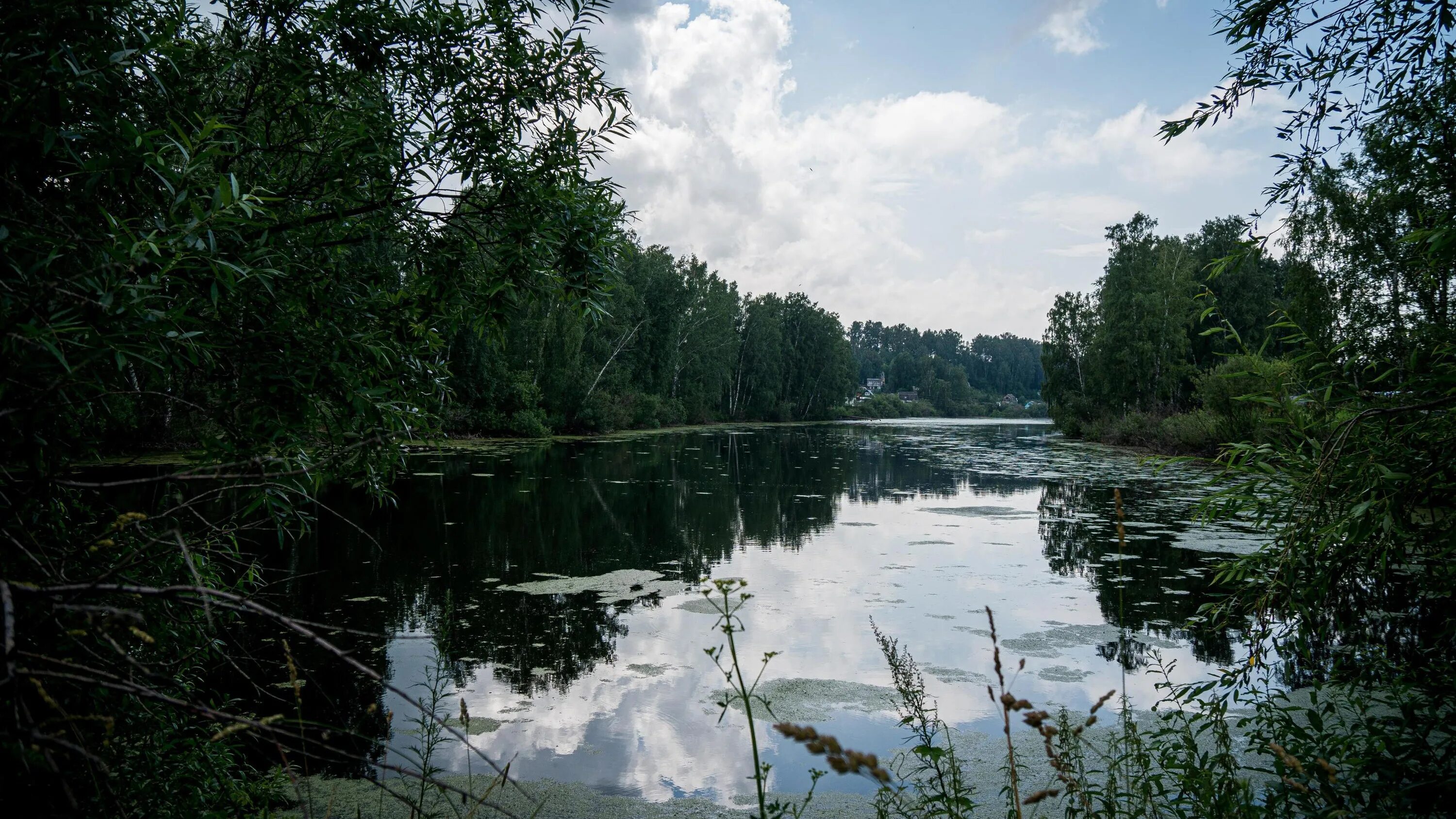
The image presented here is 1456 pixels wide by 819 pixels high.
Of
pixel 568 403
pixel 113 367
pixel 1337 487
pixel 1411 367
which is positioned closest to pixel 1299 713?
pixel 1337 487

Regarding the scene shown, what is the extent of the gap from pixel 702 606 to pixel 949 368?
409 ft

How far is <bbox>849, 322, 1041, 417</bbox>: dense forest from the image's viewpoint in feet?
377

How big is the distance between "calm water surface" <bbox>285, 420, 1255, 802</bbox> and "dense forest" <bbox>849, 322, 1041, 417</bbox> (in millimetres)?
73635

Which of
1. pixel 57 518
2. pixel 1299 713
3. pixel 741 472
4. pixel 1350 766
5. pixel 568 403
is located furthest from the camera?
pixel 568 403

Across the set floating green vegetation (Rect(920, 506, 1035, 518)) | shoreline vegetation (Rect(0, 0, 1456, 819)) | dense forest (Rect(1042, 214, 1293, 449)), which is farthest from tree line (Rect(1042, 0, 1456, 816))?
dense forest (Rect(1042, 214, 1293, 449))

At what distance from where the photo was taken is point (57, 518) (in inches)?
129

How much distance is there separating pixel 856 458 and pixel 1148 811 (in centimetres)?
2859

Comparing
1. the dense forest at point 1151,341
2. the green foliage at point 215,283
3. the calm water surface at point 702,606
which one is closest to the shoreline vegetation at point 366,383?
the green foliage at point 215,283

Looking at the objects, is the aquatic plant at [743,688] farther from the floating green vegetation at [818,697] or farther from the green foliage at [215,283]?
the green foliage at [215,283]

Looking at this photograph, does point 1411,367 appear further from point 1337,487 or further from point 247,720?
point 247,720

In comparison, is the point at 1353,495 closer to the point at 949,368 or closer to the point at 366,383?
the point at 366,383

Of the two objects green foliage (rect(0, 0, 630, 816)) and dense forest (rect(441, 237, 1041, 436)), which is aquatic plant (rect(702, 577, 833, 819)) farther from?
dense forest (rect(441, 237, 1041, 436))

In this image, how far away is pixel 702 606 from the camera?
10148 millimetres

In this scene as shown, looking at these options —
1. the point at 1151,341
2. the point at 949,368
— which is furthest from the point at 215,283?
the point at 949,368
